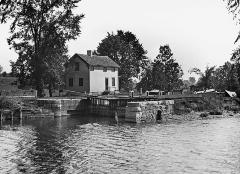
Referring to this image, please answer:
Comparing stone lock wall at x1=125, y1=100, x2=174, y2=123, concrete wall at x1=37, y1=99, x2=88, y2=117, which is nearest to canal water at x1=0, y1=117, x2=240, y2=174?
stone lock wall at x1=125, y1=100, x2=174, y2=123

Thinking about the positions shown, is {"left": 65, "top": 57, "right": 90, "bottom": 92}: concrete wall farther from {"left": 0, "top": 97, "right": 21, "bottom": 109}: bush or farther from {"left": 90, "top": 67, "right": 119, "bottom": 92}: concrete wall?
{"left": 0, "top": 97, "right": 21, "bottom": 109}: bush

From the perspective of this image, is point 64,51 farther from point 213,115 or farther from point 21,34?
point 213,115

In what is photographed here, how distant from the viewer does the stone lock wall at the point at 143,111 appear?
3634cm

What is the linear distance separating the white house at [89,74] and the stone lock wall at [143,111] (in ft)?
63.4

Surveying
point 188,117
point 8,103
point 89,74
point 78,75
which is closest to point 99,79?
point 89,74

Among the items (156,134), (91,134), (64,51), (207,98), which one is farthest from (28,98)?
(207,98)

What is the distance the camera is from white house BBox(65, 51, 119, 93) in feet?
183

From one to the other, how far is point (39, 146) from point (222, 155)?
38.0 feet

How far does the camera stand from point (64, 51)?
49.5m

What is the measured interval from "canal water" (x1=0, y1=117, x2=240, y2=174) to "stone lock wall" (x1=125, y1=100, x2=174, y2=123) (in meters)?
7.04

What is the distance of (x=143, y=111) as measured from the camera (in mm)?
36938

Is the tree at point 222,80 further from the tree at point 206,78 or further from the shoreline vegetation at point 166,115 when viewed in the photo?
the shoreline vegetation at point 166,115

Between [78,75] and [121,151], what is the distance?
127ft

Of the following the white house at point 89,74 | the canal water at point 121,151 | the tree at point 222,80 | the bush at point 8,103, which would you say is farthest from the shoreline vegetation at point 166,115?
the tree at point 222,80
